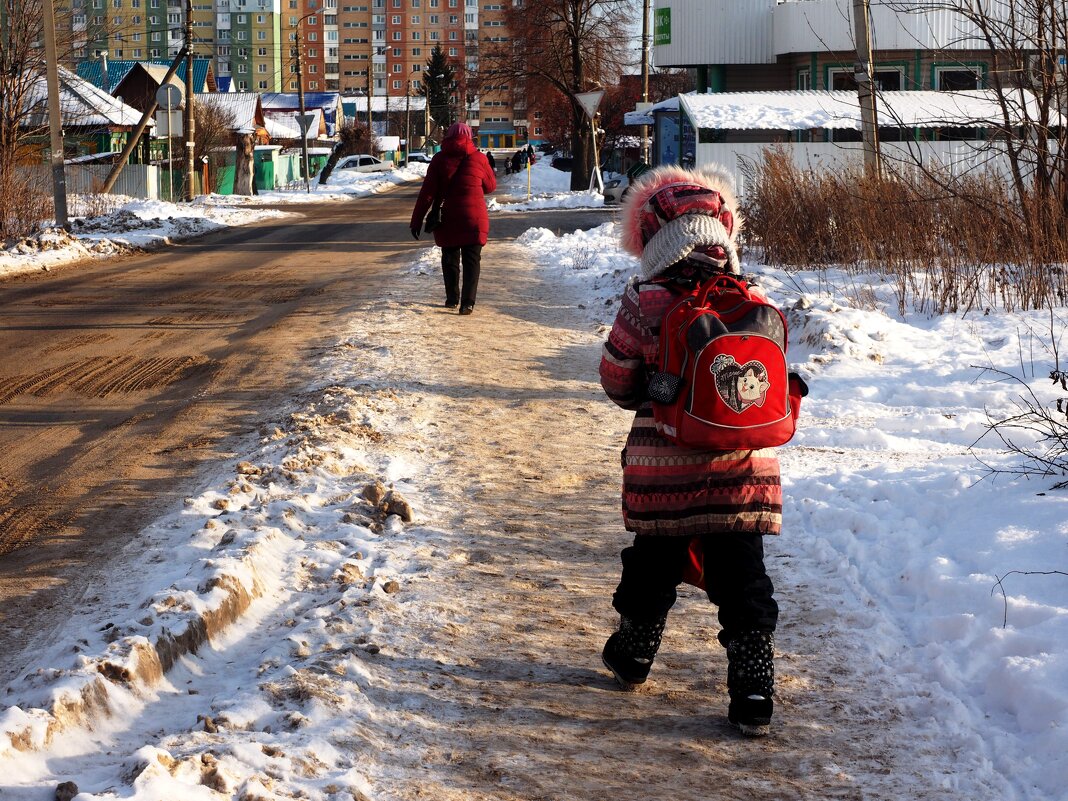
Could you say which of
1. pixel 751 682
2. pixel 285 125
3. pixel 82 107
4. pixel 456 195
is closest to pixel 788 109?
pixel 456 195

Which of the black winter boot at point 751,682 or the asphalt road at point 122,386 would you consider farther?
the asphalt road at point 122,386

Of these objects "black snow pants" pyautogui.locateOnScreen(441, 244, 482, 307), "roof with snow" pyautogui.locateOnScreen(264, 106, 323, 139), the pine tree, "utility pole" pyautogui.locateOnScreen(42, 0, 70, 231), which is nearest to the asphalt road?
"black snow pants" pyautogui.locateOnScreen(441, 244, 482, 307)

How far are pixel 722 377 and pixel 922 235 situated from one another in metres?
8.31

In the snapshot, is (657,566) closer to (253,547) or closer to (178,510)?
(253,547)

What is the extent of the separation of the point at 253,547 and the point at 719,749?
6.64 ft

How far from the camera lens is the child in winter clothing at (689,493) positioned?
342 centimetres

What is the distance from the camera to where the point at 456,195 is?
36.1ft

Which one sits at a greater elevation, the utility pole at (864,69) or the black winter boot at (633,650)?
the utility pole at (864,69)

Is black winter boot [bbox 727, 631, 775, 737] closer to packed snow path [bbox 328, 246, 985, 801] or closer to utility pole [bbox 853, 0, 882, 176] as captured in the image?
packed snow path [bbox 328, 246, 985, 801]

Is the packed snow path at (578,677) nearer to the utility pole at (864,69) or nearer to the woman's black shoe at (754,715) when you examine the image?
the woman's black shoe at (754,715)

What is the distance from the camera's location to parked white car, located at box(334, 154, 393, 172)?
74312 mm

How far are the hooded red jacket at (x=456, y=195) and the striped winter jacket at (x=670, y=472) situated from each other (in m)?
7.61

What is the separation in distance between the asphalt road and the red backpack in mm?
2115

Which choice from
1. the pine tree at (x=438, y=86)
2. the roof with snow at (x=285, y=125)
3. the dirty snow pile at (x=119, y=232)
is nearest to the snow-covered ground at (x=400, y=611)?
the dirty snow pile at (x=119, y=232)
